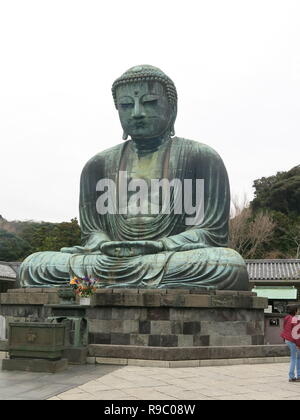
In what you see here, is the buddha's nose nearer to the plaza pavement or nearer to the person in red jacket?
the plaza pavement

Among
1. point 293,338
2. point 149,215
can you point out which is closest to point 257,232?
point 149,215

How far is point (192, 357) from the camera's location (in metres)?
7.90

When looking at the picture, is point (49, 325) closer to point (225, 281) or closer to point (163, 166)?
point (225, 281)

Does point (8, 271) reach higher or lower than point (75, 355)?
higher

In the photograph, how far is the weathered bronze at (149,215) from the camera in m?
9.53

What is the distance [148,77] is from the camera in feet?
37.2

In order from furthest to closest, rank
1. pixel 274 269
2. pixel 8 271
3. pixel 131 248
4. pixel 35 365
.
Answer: pixel 8 271 < pixel 274 269 < pixel 131 248 < pixel 35 365

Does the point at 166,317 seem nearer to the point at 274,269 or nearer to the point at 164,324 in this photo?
the point at 164,324

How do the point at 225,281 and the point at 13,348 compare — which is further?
the point at 225,281

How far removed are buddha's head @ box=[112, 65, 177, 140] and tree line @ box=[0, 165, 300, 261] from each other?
1570 centimetres

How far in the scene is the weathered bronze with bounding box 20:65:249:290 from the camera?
Result: 9531 mm

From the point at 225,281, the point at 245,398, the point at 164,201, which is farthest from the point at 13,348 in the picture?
the point at 164,201

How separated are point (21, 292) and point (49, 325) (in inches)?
120

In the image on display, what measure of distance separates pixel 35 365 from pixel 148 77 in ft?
22.3
